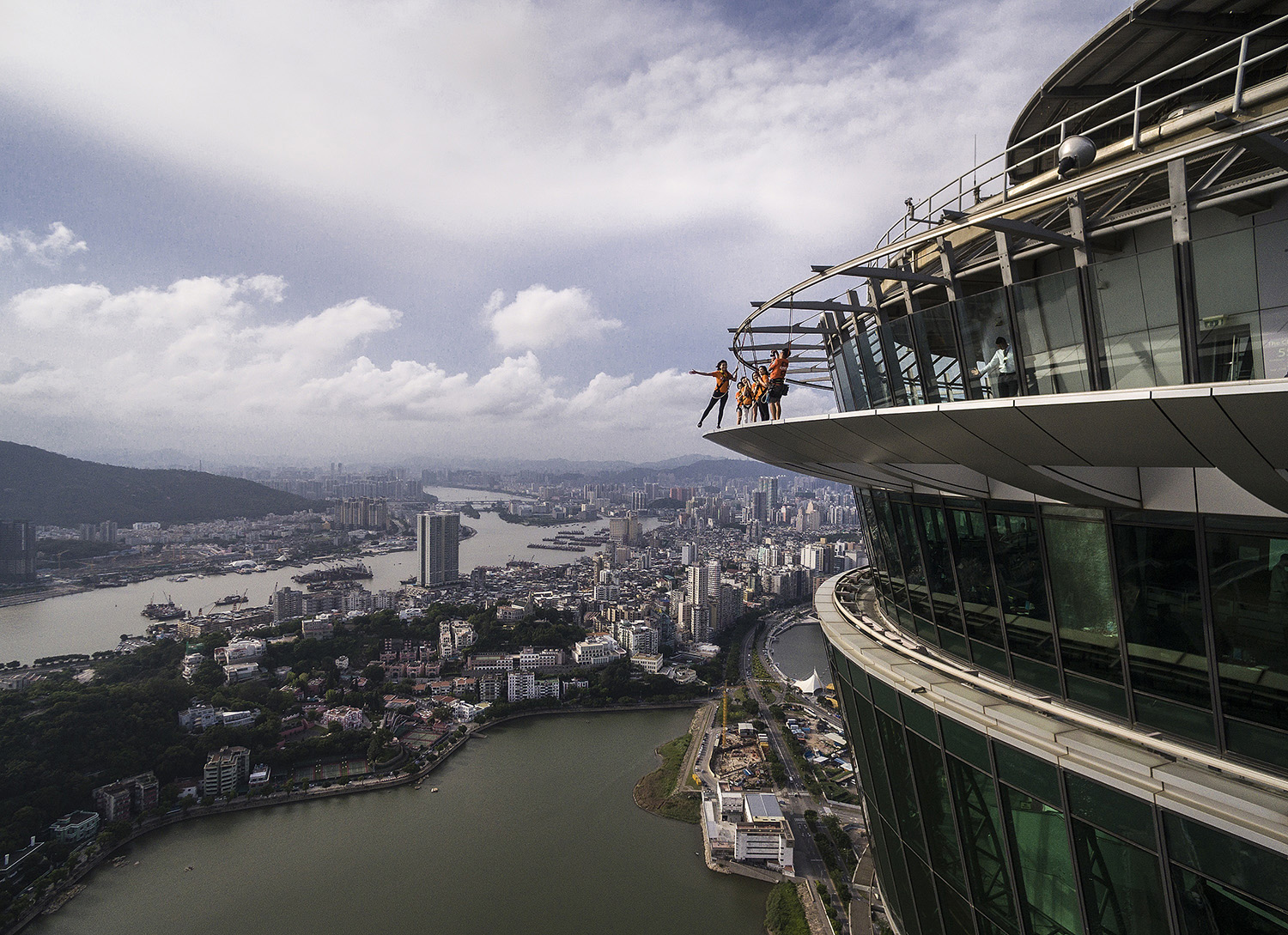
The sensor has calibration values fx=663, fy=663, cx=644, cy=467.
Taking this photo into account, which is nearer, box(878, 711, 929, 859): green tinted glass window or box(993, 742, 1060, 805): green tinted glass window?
box(993, 742, 1060, 805): green tinted glass window

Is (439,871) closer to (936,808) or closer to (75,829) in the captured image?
(75,829)

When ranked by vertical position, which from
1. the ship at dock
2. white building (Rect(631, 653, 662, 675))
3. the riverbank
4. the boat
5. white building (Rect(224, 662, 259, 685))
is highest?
the ship at dock

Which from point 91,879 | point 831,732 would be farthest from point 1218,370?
point 831,732

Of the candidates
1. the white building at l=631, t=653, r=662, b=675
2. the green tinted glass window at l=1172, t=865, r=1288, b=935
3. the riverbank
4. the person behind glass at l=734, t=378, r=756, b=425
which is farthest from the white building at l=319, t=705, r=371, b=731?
the green tinted glass window at l=1172, t=865, r=1288, b=935

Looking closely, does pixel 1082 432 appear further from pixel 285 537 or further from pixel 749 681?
pixel 285 537

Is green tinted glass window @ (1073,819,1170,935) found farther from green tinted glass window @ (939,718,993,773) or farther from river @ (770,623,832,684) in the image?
river @ (770,623,832,684)

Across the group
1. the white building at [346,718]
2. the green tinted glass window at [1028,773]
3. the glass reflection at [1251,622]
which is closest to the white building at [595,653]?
the white building at [346,718]

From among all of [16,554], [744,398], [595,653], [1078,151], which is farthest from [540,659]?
[16,554]
